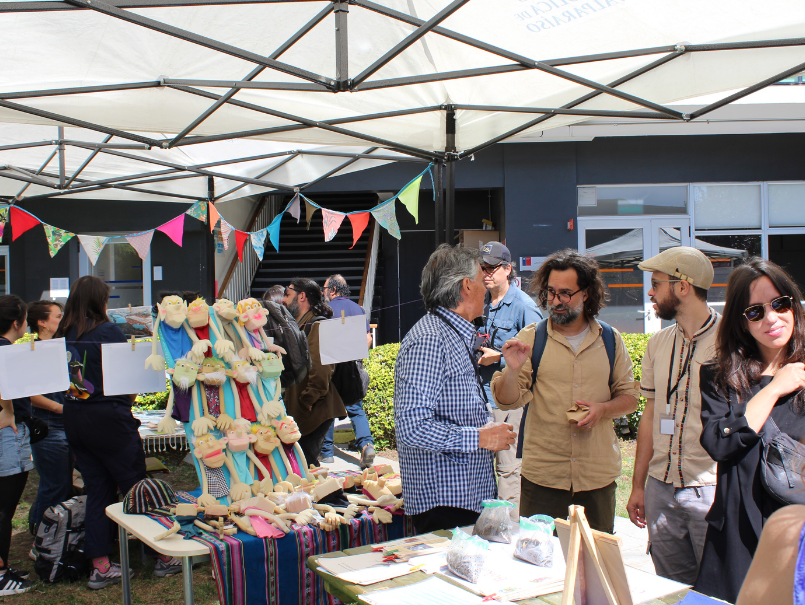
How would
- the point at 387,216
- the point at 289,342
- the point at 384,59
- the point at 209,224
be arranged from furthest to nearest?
the point at 209,224 → the point at 387,216 → the point at 289,342 → the point at 384,59

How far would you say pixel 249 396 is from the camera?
11.1ft

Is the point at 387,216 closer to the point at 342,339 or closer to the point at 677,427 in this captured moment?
the point at 342,339

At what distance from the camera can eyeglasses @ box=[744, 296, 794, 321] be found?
6.45 feet

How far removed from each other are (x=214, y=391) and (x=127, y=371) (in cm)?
50

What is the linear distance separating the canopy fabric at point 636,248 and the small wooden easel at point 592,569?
895 centimetres

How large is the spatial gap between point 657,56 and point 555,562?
2.76 metres

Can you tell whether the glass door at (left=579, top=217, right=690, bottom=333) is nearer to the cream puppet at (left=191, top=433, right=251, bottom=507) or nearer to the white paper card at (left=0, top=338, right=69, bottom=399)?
the cream puppet at (left=191, top=433, right=251, bottom=507)

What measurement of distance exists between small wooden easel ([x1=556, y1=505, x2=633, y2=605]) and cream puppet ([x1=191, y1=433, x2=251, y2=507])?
2035 mm

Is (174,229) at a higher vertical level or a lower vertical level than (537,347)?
higher

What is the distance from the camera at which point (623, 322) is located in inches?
397

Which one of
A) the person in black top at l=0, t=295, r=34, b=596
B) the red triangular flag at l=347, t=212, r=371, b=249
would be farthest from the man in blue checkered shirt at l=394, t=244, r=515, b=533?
the red triangular flag at l=347, t=212, r=371, b=249

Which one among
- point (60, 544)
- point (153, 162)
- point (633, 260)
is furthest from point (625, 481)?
point (633, 260)

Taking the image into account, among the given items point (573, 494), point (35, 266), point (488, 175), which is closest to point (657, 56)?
point (573, 494)

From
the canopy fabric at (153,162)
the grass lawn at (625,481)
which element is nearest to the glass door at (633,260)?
the grass lawn at (625,481)
